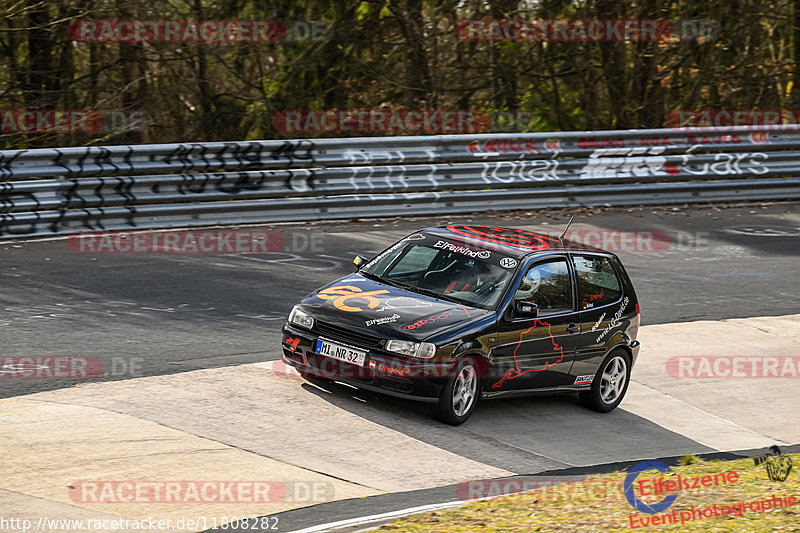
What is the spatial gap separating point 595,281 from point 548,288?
2.24 feet

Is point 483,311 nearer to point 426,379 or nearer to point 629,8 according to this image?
point 426,379

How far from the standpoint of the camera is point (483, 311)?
28.2 ft

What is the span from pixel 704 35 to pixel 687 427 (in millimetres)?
15504

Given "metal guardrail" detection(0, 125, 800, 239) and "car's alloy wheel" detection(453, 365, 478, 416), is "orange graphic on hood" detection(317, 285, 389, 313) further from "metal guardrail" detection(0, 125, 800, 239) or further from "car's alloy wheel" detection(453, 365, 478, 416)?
"metal guardrail" detection(0, 125, 800, 239)

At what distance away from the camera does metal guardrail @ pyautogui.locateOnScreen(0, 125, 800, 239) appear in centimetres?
1403

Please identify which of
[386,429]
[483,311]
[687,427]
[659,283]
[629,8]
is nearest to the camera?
[386,429]

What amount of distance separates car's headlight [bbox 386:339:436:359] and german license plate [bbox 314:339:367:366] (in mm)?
246

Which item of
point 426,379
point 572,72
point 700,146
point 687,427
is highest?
point 572,72

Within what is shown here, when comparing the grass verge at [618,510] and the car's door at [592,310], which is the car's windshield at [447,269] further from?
the grass verge at [618,510]

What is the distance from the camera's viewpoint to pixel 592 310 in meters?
9.45

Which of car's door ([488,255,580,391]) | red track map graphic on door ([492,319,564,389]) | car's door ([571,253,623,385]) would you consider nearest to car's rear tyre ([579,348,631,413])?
car's door ([571,253,623,385])

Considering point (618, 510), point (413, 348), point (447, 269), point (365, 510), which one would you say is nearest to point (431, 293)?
point (447, 269)

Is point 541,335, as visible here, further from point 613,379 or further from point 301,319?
point 301,319

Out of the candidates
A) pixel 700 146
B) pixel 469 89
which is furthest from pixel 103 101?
pixel 700 146
